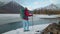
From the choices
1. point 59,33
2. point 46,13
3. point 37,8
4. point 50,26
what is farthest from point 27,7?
point 59,33

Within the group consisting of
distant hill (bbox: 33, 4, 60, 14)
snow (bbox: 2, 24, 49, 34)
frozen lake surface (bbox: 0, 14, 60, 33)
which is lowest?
snow (bbox: 2, 24, 49, 34)

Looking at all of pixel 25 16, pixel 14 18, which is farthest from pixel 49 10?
pixel 14 18

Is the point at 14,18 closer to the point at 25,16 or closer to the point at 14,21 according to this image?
the point at 14,21

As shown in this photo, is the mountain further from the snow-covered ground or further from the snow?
the snow

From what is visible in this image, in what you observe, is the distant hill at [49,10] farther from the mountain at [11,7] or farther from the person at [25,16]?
the mountain at [11,7]

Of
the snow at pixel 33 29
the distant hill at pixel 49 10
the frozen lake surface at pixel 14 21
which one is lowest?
the snow at pixel 33 29

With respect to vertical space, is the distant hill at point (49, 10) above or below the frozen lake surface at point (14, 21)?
above

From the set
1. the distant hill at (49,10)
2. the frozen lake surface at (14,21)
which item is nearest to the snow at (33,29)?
the frozen lake surface at (14,21)

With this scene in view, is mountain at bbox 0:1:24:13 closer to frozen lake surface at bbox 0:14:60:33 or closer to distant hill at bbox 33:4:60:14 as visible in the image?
frozen lake surface at bbox 0:14:60:33

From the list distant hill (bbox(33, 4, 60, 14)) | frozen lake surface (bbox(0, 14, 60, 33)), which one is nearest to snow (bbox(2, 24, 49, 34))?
frozen lake surface (bbox(0, 14, 60, 33))

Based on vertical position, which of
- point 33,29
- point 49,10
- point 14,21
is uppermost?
point 49,10

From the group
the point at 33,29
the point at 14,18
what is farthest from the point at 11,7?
the point at 33,29

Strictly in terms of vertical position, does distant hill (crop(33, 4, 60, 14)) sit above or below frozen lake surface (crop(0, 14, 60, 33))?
above

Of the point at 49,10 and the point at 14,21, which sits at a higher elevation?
the point at 49,10
